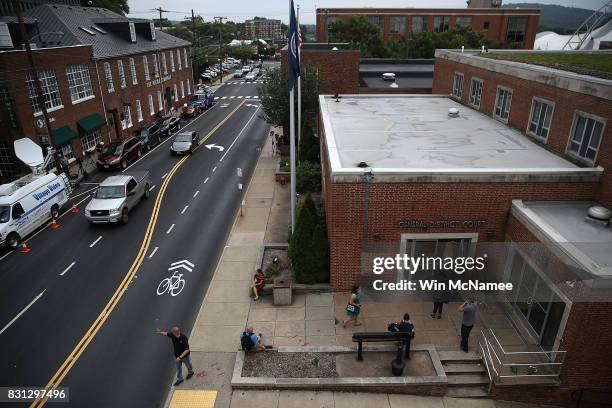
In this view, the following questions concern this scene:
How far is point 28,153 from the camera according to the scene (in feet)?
80.2

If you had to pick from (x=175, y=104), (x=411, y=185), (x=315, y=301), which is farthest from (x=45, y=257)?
(x=175, y=104)

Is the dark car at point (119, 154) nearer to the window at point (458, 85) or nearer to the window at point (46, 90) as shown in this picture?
the window at point (46, 90)

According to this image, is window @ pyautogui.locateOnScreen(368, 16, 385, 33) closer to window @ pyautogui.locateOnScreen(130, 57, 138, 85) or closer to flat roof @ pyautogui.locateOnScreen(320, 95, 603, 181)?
window @ pyautogui.locateOnScreen(130, 57, 138, 85)

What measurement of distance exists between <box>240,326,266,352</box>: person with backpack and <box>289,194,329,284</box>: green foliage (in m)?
3.74

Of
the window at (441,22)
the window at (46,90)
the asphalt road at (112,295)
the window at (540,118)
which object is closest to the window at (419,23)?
the window at (441,22)

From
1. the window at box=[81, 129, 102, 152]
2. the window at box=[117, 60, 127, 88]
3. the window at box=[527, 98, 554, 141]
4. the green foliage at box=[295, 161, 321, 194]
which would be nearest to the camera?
the window at box=[527, 98, 554, 141]

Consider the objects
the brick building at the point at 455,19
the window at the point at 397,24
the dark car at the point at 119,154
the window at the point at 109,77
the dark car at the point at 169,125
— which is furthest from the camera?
the window at the point at 397,24

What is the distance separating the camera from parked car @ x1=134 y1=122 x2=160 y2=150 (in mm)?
36125

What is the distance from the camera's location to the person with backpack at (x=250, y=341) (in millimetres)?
12438

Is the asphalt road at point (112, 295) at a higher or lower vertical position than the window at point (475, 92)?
lower

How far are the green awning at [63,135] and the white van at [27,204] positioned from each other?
6.88 meters

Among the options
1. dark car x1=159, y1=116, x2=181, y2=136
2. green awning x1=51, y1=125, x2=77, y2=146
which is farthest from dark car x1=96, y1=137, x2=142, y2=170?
dark car x1=159, y1=116, x2=181, y2=136

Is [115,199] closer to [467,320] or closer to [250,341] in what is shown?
[250,341]

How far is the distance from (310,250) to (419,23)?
86.9 metres
